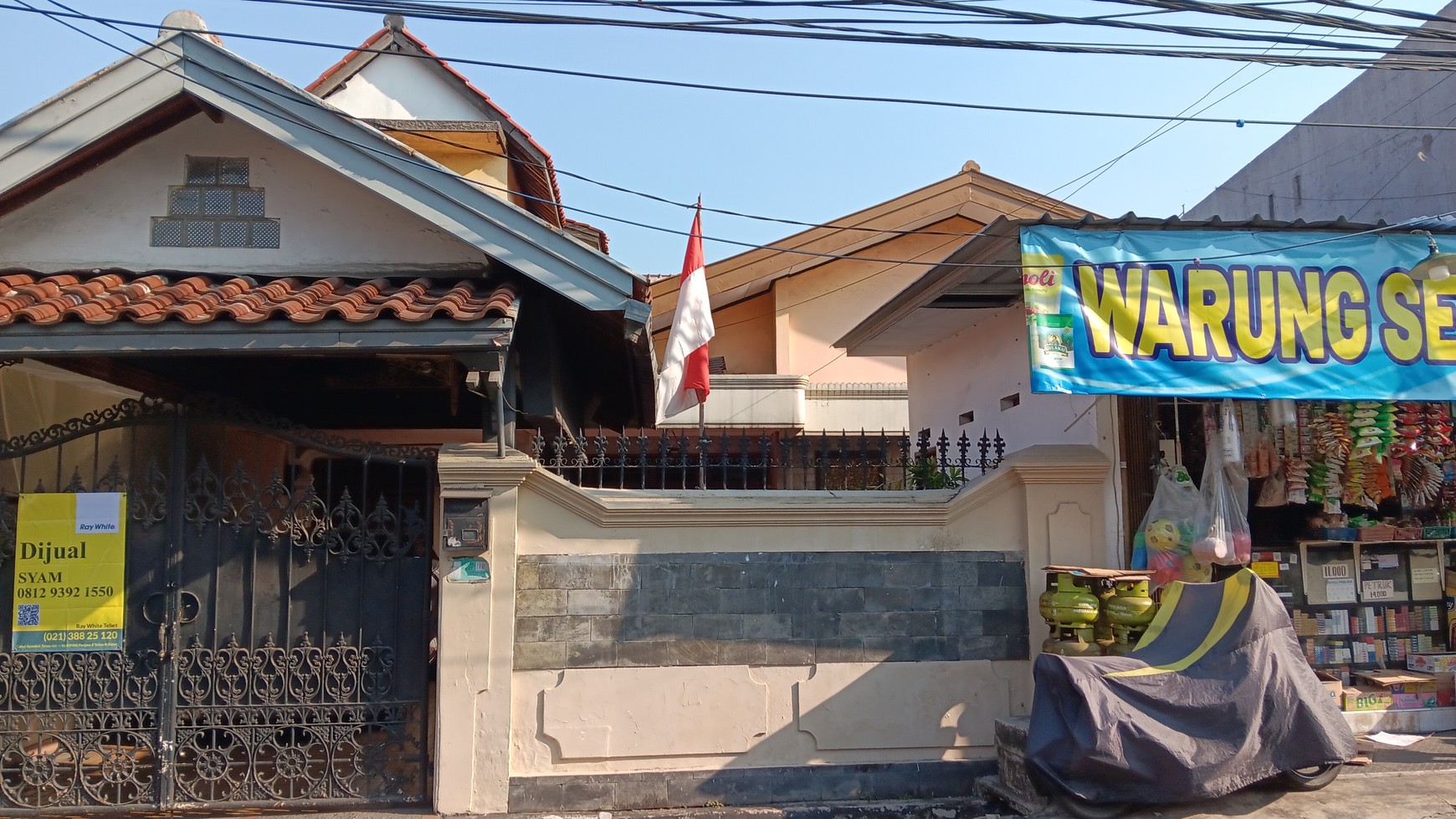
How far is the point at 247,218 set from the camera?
694cm

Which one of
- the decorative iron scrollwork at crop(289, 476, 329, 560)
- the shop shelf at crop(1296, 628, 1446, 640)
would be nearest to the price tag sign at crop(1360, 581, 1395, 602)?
the shop shelf at crop(1296, 628, 1446, 640)

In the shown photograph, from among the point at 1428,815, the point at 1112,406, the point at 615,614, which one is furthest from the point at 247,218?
the point at 1428,815

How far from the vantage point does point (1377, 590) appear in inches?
294

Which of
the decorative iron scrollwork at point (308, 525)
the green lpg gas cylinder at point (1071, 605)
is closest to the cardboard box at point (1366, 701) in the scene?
the green lpg gas cylinder at point (1071, 605)

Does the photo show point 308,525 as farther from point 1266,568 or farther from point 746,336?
point 746,336

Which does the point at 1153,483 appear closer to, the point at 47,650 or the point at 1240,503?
the point at 1240,503

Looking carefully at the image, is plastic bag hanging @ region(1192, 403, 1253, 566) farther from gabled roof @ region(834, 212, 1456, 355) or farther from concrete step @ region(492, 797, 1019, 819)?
concrete step @ region(492, 797, 1019, 819)

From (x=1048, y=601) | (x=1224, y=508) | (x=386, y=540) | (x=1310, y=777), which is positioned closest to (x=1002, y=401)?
(x=1224, y=508)

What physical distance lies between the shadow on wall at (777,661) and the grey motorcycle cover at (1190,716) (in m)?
1.01

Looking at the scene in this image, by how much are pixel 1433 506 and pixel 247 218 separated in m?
8.92

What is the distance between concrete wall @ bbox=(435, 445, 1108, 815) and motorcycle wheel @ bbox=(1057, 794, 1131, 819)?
100 centimetres

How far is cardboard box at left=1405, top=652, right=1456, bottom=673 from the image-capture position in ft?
23.8

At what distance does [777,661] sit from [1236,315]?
12.6 ft

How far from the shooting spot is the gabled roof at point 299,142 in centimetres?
632
